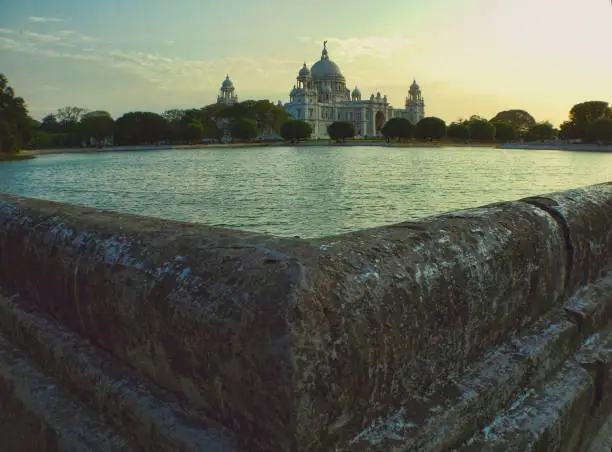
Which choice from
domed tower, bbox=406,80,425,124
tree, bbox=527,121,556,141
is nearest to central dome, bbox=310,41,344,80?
domed tower, bbox=406,80,425,124

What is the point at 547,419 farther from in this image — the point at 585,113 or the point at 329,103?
the point at 329,103

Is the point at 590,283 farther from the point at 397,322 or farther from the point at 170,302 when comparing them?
the point at 170,302

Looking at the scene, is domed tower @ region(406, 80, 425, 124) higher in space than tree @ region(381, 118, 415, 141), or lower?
higher

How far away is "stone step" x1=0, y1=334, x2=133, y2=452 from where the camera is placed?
118 centimetres

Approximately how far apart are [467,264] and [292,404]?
61 cm

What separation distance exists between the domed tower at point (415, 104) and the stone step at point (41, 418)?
5472 inches

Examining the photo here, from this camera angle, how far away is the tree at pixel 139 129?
7719 cm

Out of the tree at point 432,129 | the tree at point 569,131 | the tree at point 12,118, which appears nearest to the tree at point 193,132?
the tree at point 12,118

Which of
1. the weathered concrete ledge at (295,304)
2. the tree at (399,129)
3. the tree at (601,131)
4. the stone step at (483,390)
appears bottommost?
the stone step at (483,390)

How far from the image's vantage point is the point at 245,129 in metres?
84.4

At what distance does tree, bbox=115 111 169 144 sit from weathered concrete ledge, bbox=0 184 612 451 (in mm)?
81093

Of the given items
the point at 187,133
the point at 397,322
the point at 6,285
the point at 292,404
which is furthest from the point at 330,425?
the point at 187,133

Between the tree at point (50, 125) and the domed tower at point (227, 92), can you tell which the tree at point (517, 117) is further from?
the tree at point (50, 125)

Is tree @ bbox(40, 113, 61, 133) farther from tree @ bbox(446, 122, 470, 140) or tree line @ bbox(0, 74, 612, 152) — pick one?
tree @ bbox(446, 122, 470, 140)
